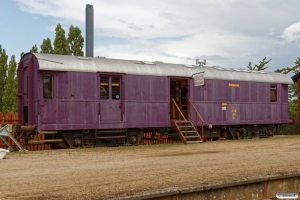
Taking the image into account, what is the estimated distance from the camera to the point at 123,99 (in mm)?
18844

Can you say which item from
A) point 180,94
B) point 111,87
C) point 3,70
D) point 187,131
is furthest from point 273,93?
point 3,70

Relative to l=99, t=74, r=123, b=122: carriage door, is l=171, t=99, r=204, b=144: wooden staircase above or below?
below

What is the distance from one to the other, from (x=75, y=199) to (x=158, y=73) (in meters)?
13.8

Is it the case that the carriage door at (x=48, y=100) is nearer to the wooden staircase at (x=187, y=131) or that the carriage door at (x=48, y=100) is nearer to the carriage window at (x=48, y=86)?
the carriage window at (x=48, y=86)

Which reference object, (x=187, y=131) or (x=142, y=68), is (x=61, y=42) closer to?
(x=142, y=68)

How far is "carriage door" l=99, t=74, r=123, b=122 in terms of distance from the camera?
1839 cm

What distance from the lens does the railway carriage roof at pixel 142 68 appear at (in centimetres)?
1736

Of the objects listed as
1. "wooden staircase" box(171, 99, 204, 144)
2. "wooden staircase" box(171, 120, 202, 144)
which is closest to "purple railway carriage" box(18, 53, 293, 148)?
"wooden staircase" box(171, 99, 204, 144)

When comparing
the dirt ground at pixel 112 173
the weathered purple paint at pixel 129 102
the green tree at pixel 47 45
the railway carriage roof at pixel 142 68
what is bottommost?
the dirt ground at pixel 112 173

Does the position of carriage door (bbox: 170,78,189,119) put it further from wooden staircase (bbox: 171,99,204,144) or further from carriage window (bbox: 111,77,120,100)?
carriage window (bbox: 111,77,120,100)

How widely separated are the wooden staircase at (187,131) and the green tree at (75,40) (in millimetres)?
15875

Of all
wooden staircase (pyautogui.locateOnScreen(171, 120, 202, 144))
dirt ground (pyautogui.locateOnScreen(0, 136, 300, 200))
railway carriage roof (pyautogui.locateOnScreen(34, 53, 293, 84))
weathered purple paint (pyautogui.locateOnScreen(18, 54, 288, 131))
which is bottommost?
dirt ground (pyautogui.locateOnScreen(0, 136, 300, 200))

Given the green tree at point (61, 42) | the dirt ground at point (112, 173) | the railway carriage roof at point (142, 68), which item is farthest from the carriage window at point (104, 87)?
the green tree at point (61, 42)

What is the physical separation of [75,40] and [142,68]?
16.3 m
